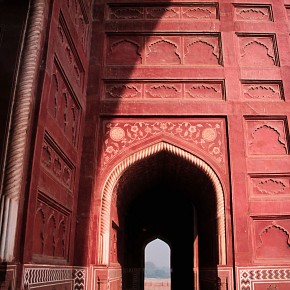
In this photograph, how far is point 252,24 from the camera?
6.60m

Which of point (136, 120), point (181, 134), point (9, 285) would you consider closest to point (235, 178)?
point (181, 134)

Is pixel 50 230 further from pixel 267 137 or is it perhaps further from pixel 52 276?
pixel 267 137

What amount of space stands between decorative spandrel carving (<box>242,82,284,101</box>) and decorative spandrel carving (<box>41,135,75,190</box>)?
299cm

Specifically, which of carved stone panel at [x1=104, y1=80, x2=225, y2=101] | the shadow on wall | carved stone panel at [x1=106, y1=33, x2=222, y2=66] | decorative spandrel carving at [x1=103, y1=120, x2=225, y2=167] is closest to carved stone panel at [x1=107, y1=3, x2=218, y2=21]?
the shadow on wall

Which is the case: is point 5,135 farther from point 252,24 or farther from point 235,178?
point 252,24

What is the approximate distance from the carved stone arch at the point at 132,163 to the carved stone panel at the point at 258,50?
1.86 m

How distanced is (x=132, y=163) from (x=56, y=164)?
1482 millimetres

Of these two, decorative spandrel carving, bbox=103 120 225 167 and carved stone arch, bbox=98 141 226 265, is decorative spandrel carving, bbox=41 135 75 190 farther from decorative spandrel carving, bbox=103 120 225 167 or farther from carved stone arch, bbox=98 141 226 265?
decorative spandrel carving, bbox=103 120 225 167

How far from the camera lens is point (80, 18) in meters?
5.87

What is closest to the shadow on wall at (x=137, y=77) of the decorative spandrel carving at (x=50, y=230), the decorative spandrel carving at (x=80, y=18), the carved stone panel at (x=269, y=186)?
the decorative spandrel carving at (x=80, y=18)

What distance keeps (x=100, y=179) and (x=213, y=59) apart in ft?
8.94

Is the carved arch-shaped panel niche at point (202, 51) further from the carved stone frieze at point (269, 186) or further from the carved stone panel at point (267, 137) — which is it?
the carved stone frieze at point (269, 186)

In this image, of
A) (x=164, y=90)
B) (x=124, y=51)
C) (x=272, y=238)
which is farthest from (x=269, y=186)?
(x=124, y=51)

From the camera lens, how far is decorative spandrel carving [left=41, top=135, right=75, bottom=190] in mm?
4117
